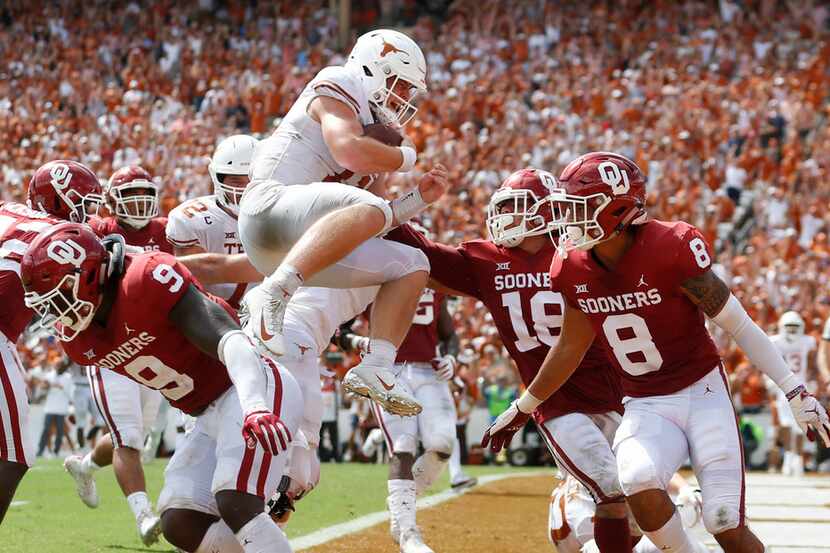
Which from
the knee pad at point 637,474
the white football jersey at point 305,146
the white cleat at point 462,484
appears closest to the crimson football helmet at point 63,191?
the white football jersey at point 305,146

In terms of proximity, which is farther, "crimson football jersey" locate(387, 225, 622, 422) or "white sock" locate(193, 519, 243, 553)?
"crimson football jersey" locate(387, 225, 622, 422)

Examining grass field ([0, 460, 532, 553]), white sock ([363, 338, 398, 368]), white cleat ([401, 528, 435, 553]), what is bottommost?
grass field ([0, 460, 532, 553])

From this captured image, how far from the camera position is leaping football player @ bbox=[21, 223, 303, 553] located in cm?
454

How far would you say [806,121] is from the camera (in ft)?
63.0

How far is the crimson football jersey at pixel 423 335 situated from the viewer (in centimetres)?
948

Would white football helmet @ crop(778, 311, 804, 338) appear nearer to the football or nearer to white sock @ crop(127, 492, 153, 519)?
white sock @ crop(127, 492, 153, 519)

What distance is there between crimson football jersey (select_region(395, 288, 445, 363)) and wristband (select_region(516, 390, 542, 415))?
365 cm

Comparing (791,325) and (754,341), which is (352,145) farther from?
(791,325)

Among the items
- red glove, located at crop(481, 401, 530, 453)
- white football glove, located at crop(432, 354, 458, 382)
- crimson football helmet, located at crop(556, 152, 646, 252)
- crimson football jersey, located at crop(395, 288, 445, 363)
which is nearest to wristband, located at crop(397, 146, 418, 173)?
crimson football helmet, located at crop(556, 152, 646, 252)

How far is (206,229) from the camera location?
732 cm

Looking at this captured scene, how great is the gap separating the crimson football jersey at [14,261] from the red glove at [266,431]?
2.00 metres

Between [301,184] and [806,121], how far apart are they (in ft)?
50.3

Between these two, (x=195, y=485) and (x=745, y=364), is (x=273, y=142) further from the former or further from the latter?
(x=745, y=364)

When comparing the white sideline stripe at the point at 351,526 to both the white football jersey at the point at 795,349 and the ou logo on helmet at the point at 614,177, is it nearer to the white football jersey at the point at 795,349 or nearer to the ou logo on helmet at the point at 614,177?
the ou logo on helmet at the point at 614,177
